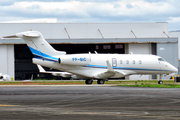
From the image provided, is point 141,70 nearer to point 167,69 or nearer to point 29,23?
point 167,69

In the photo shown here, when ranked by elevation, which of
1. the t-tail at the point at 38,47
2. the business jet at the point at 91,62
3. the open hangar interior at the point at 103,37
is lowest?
the business jet at the point at 91,62

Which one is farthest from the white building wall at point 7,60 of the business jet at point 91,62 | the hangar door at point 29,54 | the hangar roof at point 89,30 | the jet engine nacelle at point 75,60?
the jet engine nacelle at point 75,60

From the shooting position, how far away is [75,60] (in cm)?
3666

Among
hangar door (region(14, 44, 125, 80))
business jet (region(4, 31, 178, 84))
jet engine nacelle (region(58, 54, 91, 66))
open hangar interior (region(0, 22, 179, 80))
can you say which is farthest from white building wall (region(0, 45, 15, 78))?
jet engine nacelle (region(58, 54, 91, 66))

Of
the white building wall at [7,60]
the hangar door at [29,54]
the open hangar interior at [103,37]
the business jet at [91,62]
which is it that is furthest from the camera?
the hangar door at [29,54]

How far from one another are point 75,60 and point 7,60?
20.9m

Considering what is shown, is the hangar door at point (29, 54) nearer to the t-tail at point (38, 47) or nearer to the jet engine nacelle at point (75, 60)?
the jet engine nacelle at point (75, 60)

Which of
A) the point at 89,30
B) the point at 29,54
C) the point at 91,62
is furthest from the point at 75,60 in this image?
the point at 29,54

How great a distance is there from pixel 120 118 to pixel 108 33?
46986 mm

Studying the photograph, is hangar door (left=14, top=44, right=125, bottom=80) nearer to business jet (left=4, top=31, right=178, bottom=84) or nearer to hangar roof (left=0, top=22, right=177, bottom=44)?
hangar roof (left=0, top=22, right=177, bottom=44)

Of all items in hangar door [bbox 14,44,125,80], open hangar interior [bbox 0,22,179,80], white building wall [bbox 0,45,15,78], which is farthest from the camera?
hangar door [bbox 14,44,125,80]

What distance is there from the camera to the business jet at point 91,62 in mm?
36438

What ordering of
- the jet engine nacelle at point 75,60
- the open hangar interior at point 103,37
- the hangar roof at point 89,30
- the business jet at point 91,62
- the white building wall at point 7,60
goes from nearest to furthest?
the jet engine nacelle at point 75,60
the business jet at point 91,62
the white building wall at point 7,60
the open hangar interior at point 103,37
the hangar roof at point 89,30

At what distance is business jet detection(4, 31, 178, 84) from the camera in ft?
120
